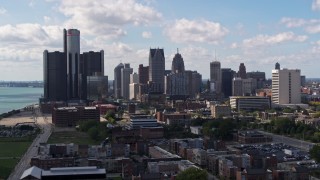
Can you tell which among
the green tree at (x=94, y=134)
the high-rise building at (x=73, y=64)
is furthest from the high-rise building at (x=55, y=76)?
the green tree at (x=94, y=134)

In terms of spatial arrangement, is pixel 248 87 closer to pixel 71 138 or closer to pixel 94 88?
pixel 94 88

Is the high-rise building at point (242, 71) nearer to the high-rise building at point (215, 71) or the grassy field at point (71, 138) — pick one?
the high-rise building at point (215, 71)

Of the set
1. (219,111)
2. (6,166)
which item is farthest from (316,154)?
(219,111)

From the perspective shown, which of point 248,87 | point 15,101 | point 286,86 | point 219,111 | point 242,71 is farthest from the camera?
point 15,101

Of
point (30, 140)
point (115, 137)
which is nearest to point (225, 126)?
point (115, 137)

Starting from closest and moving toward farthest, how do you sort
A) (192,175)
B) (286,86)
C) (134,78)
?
(192,175), (286,86), (134,78)

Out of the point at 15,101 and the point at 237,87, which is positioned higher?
the point at 237,87

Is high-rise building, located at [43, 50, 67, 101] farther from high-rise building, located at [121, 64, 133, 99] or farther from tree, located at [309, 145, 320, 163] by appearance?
tree, located at [309, 145, 320, 163]
